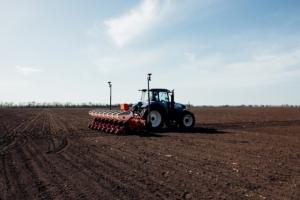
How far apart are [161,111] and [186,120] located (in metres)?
2.01

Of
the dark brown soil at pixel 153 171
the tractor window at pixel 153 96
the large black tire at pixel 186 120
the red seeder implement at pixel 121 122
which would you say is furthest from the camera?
the large black tire at pixel 186 120

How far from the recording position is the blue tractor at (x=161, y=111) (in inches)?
968

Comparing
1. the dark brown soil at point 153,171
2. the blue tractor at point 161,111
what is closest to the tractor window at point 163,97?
the blue tractor at point 161,111

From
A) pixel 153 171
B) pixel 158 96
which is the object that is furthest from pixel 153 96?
pixel 153 171

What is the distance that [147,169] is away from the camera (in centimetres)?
1146

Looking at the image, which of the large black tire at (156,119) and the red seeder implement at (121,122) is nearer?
the red seeder implement at (121,122)

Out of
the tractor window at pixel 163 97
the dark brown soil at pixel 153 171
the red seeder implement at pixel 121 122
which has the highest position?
the tractor window at pixel 163 97

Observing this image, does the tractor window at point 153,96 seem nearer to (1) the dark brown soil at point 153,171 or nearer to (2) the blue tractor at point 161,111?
(2) the blue tractor at point 161,111

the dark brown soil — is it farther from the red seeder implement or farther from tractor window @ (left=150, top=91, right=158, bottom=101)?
tractor window @ (left=150, top=91, right=158, bottom=101)

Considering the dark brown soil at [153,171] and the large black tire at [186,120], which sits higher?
the large black tire at [186,120]

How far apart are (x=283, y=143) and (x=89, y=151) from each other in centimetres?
742

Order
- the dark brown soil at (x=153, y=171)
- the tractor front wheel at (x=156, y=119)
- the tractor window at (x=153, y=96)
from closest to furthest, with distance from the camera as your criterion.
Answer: the dark brown soil at (x=153, y=171) → the tractor front wheel at (x=156, y=119) → the tractor window at (x=153, y=96)

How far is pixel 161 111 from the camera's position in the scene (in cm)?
2489

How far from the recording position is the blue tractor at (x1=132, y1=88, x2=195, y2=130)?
24.6 m
